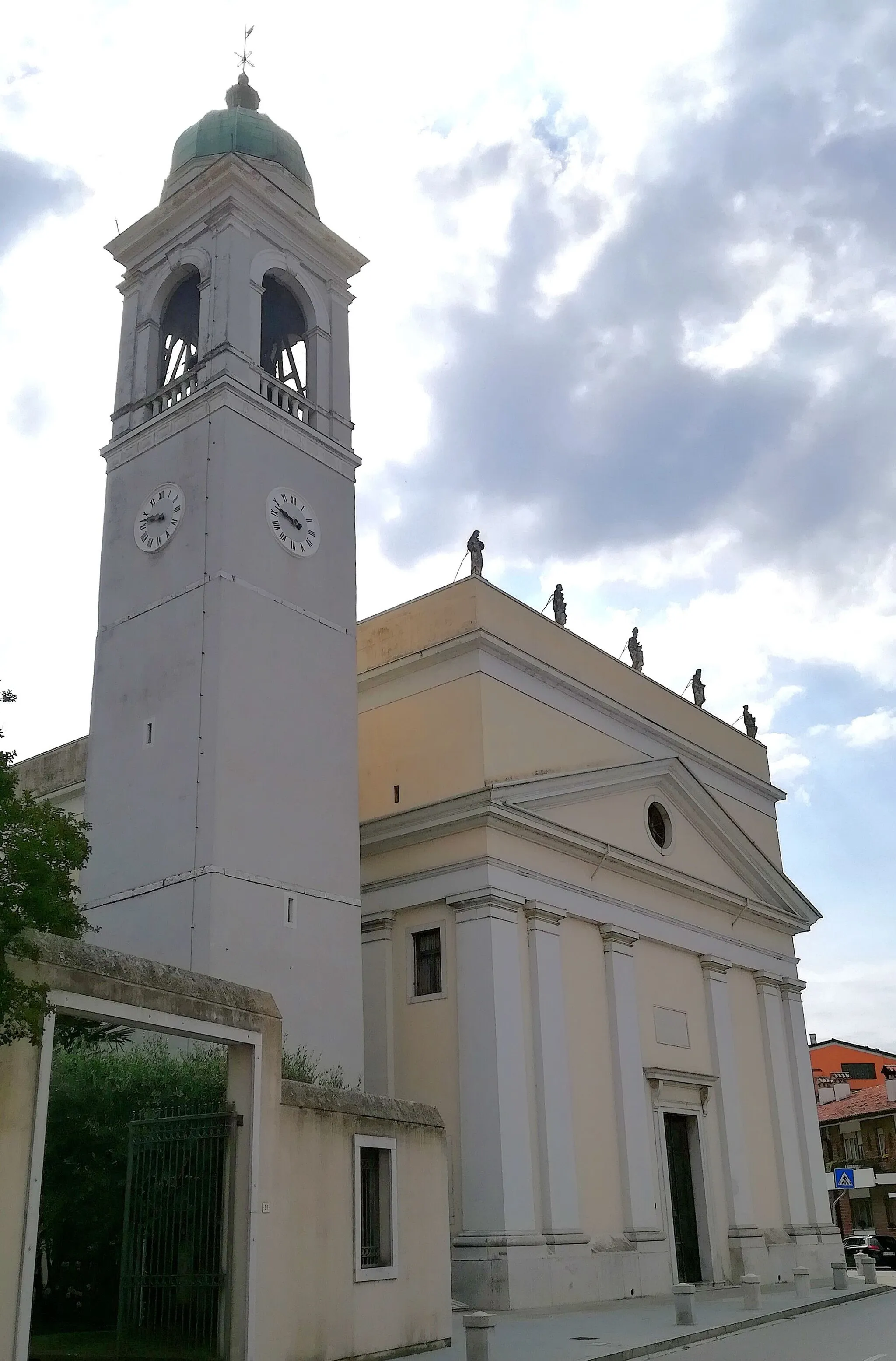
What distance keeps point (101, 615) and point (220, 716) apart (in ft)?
14.2

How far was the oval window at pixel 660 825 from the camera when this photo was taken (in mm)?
27836

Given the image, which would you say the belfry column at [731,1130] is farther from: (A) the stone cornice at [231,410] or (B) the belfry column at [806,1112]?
(A) the stone cornice at [231,410]

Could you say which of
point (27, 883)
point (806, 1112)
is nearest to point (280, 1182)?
point (27, 883)

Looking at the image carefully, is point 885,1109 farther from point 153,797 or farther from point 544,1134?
point 153,797

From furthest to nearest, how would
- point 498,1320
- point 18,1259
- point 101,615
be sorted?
point 101,615
point 498,1320
point 18,1259

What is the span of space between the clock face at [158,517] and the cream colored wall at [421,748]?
5.25 metres

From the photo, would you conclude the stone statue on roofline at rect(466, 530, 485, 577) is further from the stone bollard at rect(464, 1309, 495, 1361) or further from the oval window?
the stone bollard at rect(464, 1309, 495, 1361)

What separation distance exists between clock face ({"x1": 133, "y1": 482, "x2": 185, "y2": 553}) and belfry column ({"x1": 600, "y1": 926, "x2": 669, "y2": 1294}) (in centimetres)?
1109

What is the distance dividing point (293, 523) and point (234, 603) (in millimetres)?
2404

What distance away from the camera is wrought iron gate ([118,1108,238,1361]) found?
11.8 metres

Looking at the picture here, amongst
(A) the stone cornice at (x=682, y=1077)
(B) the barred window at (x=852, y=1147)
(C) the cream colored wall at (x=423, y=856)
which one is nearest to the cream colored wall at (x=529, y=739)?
(C) the cream colored wall at (x=423, y=856)

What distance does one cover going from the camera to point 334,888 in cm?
2145

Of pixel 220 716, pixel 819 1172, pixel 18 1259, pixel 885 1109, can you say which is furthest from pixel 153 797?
pixel 885 1109

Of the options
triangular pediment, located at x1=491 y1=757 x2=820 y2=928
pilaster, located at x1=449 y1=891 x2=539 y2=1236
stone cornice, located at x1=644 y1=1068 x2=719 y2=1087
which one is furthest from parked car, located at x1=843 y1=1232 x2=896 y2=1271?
pilaster, located at x1=449 y1=891 x2=539 y2=1236
